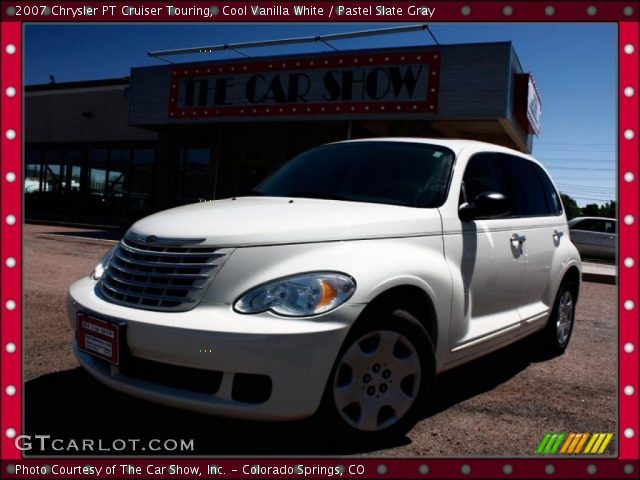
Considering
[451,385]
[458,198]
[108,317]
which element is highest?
[458,198]

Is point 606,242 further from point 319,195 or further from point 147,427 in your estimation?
point 147,427

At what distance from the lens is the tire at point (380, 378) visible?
2.54 meters

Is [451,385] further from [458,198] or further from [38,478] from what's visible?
[38,478]

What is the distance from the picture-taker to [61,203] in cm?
2294

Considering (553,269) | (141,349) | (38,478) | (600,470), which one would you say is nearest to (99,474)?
(38,478)

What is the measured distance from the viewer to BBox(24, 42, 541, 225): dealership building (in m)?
12.5

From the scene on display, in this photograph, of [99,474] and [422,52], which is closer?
[99,474]

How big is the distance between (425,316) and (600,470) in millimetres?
1082

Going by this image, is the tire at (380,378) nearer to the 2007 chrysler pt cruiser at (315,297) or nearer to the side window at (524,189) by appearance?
the 2007 chrysler pt cruiser at (315,297)

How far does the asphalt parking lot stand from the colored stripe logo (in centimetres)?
13

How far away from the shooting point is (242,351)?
2.33m

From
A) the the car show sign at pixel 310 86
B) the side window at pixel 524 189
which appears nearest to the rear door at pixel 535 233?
the side window at pixel 524 189

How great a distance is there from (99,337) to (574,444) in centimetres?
233

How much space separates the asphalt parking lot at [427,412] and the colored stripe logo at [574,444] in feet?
0.43
